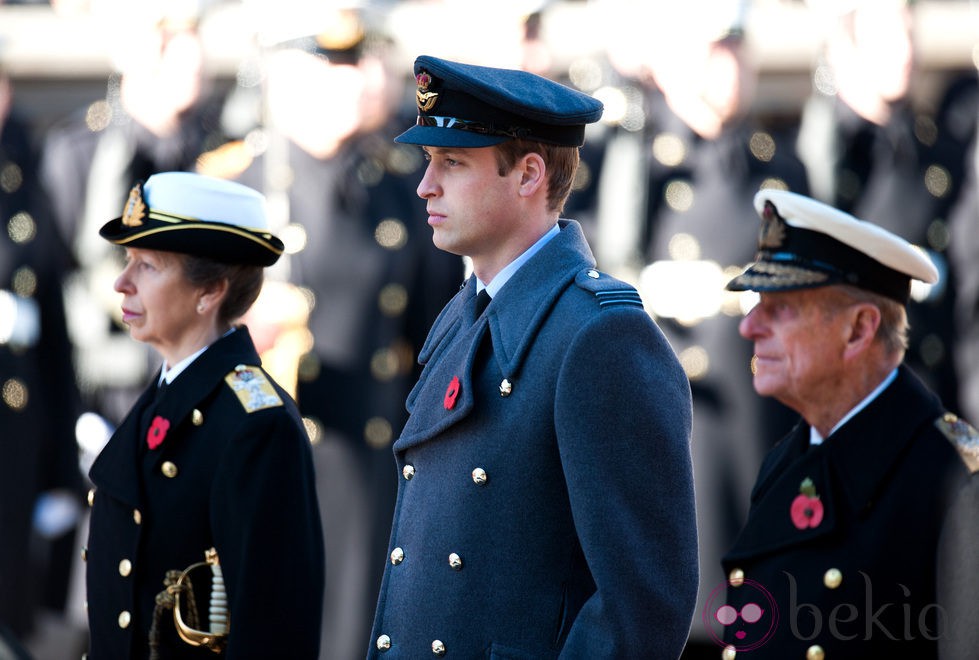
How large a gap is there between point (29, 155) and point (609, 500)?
14.1 feet

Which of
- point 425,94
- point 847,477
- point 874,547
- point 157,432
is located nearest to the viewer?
point 425,94

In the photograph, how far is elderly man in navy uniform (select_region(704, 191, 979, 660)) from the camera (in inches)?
109

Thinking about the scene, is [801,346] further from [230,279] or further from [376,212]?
[376,212]

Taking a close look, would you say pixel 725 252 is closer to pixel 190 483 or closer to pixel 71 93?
pixel 190 483

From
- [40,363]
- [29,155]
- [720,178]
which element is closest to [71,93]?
[29,155]

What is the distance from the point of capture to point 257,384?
322 cm

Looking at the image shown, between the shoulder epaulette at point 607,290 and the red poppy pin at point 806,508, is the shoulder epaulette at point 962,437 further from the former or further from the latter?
the shoulder epaulette at point 607,290

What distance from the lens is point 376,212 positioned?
5.52 meters

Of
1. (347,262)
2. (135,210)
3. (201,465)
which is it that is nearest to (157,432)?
(201,465)

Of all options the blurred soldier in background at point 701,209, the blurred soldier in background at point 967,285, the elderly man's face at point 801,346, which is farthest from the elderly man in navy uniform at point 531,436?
the blurred soldier in background at point 967,285

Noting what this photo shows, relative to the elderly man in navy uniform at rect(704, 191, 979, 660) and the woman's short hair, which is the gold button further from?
the woman's short hair

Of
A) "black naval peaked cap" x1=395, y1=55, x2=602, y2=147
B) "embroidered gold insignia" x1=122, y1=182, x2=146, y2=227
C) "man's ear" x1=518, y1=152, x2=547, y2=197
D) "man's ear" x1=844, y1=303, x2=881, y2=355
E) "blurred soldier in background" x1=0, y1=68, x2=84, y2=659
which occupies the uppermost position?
"black naval peaked cap" x1=395, y1=55, x2=602, y2=147

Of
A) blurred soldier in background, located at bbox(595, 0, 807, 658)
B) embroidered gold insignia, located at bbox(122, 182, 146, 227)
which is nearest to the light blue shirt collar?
embroidered gold insignia, located at bbox(122, 182, 146, 227)

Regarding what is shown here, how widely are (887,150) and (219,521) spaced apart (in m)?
3.62
